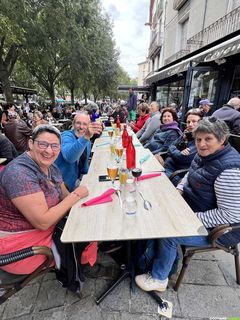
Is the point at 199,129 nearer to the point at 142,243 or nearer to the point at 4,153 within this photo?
the point at 142,243

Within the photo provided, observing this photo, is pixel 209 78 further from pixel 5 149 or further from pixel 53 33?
pixel 5 149

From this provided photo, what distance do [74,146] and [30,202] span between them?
91 centimetres

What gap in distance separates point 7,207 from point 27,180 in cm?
26

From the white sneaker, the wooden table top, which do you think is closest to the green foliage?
the wooden table top

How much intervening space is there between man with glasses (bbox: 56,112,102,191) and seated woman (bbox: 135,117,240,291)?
3.42ft

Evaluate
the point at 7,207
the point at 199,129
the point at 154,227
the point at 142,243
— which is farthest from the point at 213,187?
the point at 7,207

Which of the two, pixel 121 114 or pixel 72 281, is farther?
pixel 121 114

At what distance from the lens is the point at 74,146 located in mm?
2049

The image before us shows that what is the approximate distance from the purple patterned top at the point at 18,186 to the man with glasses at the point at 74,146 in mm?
632

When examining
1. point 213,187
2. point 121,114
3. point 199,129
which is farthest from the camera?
point 121,114

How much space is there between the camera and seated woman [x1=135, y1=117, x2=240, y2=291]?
1.45 meters

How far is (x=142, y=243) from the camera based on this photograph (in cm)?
196

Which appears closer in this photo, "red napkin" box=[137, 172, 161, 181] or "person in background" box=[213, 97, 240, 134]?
"red napkin" box=[137, 172, 161, 181]

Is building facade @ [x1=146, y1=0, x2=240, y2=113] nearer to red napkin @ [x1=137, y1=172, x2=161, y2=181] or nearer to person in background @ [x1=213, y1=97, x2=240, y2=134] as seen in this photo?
person in background @ [x1=213, y1=97, x2=240, y2=134]
